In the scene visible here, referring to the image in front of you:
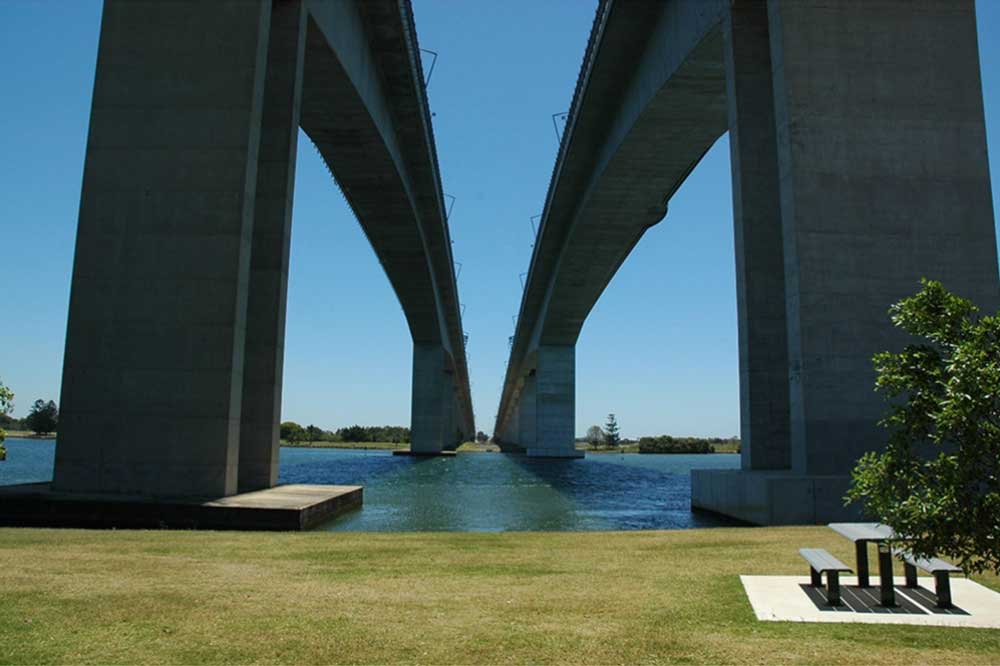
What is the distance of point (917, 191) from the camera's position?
60.0 feet

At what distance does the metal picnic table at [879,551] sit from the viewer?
7.05 m

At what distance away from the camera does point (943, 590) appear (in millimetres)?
7012

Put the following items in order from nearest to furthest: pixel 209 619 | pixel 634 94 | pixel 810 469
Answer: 1. pixel 209 619
2. pixel 810 469
3. pixel 634 94

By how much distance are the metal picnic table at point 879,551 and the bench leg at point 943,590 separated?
1.18 feet

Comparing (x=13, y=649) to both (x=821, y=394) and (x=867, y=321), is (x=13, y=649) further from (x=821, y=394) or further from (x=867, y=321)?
(x=867, y=321)

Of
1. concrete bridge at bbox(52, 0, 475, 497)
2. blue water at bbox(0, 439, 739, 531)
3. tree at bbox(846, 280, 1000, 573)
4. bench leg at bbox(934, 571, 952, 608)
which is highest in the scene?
concrete bridge at bbox(52, 0, 475, 497)

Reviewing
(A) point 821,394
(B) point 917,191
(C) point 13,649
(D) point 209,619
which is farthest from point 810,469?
(C) point 13,649

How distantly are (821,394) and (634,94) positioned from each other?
18.4 meters

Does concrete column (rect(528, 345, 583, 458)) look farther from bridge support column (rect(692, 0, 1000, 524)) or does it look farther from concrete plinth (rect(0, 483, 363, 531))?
concrete plinth (rect(0, 483, 363, 531))

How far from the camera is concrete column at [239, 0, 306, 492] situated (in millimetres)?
20703

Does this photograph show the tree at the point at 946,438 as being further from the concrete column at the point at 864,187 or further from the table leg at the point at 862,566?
the concrete column at the point at 864,187

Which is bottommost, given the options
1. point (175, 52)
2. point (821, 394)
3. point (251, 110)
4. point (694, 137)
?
point (821, 394)

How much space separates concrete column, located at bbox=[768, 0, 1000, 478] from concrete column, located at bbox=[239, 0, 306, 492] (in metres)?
12.5

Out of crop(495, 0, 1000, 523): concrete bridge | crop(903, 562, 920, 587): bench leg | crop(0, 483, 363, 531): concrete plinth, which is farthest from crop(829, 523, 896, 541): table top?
crop(0, 483, 363, 531): concrete plinth
